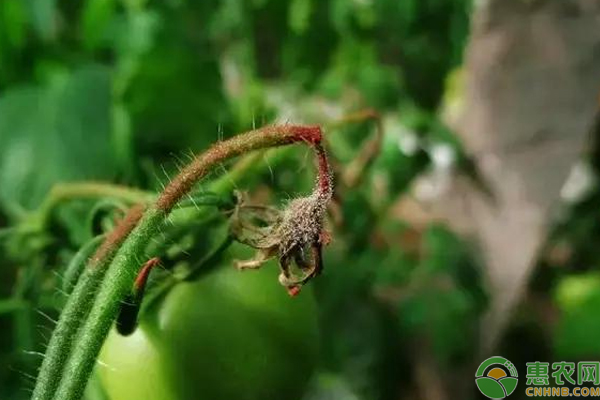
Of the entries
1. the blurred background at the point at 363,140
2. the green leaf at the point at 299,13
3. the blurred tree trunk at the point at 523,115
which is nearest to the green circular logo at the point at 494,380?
the blurred background at the point at 363,140

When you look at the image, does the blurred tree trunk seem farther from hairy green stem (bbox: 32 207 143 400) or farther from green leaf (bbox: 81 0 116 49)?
hairy green stem (bbox: 32 207 143 400)

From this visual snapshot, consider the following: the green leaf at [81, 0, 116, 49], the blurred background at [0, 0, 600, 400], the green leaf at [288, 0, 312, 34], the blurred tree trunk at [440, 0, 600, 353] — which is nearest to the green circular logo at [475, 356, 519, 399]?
the blurred background at [0, 0, 600, 400]

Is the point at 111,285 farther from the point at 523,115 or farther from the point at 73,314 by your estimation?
the point at 523,115

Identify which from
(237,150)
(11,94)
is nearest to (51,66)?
(11,94)

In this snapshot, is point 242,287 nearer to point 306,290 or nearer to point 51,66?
point 306,290

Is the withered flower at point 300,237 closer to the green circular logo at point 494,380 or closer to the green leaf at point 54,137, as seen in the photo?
the green leaf at point 54,137
